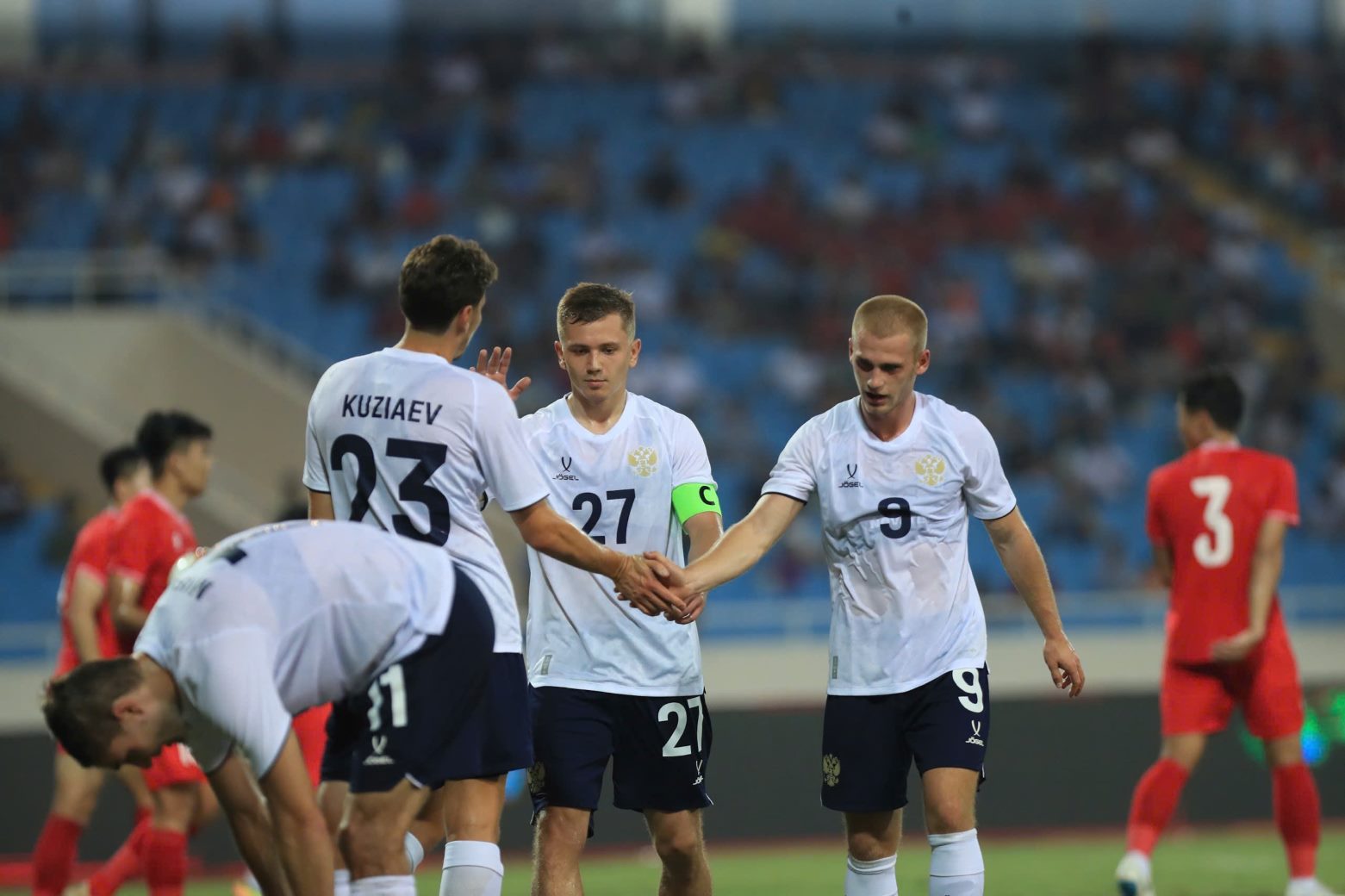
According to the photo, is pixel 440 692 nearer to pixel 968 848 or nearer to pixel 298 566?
pixel 298 566

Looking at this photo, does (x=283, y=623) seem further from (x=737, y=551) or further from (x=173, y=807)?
(x=173, y=807)

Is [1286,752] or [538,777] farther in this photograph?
[1286,752]

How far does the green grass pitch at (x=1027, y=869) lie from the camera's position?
9.77 meters

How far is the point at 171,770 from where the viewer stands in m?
7.87

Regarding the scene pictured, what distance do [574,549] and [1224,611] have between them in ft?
14.6

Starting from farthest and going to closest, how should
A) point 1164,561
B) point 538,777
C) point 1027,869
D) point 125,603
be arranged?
point 1027,869
point 1164,561
point 125,603
point 538,777

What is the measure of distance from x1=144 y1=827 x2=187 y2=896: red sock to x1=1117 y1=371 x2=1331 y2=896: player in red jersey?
4504 millimetres

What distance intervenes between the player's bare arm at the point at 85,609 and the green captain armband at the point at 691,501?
11.3 ft

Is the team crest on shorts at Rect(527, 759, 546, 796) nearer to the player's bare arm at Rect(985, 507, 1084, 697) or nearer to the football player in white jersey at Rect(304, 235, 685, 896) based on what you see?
the football player in white jersey at Rect(304, 235, 685, 896)

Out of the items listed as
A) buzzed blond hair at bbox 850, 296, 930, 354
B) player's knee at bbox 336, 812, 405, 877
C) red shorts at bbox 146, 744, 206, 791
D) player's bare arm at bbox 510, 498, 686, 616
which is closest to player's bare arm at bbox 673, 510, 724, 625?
player's bare arm at bbox 510, 498, 686, 616

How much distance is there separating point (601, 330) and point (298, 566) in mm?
1946

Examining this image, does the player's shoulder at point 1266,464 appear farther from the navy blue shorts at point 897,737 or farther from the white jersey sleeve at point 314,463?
the white jersey sleeve at point 314,463

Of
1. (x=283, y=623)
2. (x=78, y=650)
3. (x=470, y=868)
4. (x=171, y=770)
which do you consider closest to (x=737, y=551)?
(x=470, y=868)

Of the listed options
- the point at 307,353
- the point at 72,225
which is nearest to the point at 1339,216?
the point at 307,353
